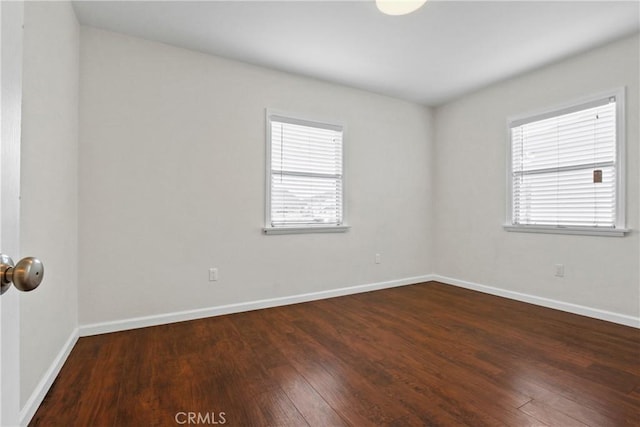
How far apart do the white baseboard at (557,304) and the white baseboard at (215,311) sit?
3.16 feet

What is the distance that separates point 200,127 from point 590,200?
12.6ft

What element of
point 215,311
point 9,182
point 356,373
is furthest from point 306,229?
point 9,182

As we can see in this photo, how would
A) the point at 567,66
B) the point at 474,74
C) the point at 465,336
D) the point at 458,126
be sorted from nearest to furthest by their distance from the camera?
1. the point at 465,336
2. the point at 567,66
3. the point at 474,74
4. the point at 458,126

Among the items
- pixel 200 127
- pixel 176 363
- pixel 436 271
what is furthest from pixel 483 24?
pixel 176 363

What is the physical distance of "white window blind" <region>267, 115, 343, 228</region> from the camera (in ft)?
11.1

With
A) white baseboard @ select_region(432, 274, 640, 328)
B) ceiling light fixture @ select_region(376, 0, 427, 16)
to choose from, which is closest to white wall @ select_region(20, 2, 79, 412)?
ceiling light fixture @ select_region(376, 0, 427, 16)

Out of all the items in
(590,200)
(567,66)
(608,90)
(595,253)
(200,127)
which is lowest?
(595,253)

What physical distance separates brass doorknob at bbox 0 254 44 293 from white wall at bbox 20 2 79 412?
4.32ft

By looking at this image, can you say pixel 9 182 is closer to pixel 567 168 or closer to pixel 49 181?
pixel 49 181

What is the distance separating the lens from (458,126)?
14.0ft

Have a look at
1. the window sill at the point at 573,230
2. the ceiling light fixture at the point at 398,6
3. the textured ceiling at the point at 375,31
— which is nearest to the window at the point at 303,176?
the textured ceiling at the point at 375,31

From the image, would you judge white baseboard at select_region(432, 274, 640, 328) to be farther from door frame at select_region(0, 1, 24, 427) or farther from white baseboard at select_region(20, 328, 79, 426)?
white baseboard at select_region(20, 328, 79, 426)

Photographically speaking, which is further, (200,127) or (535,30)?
(200,127)

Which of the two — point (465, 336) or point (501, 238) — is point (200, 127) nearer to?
point (465, 336)
